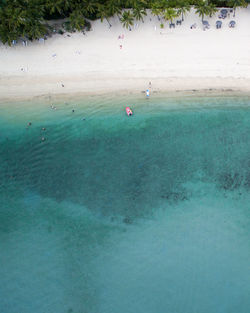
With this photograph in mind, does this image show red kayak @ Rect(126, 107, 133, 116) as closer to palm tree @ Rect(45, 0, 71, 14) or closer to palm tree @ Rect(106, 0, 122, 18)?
palm tree @ Rect(106, 0, 122, 18)

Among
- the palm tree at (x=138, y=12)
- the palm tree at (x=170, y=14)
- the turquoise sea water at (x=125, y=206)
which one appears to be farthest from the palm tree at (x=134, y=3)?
the turquoise sea water at (x=125, y=206)

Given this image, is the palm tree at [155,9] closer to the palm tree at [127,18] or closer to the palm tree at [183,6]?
the palm tree at [183,6]

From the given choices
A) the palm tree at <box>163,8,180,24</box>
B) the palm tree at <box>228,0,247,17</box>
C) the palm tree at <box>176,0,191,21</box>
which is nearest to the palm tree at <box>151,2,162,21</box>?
the palm tree at <box>163,8,180,24</box>

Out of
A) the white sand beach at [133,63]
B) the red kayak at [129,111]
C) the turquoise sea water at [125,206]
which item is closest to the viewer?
the turquoise sea water at [125,206]

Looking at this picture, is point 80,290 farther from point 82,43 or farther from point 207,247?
point 82,43

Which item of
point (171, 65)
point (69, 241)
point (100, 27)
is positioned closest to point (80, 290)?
point (69, 241)
